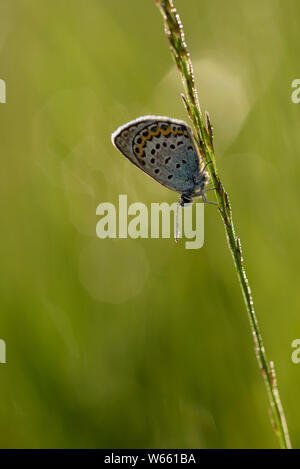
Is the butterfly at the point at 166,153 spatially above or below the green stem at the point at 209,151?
above

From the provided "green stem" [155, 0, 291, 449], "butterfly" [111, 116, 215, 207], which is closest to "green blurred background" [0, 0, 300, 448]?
"butterfly" [111, 116, 215, 207]

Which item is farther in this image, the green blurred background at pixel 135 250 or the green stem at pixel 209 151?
the green blurred background at pixel 135 250

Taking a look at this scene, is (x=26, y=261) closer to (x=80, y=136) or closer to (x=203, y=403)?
(x=80, y=136)

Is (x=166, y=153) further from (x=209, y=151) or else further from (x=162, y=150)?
(x=209, y=151)

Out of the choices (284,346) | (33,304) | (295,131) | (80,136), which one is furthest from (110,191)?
(284,346)

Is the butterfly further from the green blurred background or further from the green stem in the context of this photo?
the green stem

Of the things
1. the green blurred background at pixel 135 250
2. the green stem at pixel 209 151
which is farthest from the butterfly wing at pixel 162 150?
the green stem at pixel 209 151

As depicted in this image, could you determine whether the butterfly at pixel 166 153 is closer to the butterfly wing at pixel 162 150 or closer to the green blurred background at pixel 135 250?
the butterfly wing at pixel 162 150
